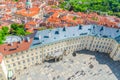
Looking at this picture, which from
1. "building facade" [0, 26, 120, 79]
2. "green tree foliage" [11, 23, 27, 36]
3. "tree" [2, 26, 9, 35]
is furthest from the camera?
"tree" [2, 26, 9, 35]

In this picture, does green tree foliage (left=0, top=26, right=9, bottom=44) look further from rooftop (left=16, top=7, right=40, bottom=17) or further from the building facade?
rooftop (left=16, top=7, right=40, bottom=17)

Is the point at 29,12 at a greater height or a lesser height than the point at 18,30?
greater

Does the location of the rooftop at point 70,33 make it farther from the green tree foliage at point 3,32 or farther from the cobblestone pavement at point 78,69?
the green tree foliage at point 3,32

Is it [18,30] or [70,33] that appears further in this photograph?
[18,30]

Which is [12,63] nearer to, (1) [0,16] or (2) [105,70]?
(2) [105,70]

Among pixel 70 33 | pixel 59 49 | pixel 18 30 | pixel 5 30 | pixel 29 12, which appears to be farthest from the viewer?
pixel 29 12

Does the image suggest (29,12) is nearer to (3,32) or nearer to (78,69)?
(3,32)

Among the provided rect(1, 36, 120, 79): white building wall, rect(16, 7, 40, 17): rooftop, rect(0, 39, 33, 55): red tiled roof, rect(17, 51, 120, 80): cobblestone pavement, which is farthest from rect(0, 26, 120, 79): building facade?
rect(16, 7, 40, 17): rooftop

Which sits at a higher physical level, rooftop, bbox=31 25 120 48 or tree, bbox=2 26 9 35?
rooftop, bbox=31 25 120 48

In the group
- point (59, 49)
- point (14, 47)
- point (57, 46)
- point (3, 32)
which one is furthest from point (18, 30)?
point (59, 49)
